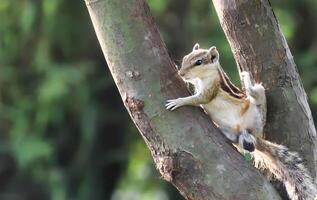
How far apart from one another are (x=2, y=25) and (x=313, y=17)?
1968 mm

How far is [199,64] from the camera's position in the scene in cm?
265

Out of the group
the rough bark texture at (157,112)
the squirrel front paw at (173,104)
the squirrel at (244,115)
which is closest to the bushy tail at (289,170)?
the squirrel at (244,115)

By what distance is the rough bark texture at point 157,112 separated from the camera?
2283mm

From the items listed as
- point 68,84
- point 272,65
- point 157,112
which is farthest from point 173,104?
point 68,84

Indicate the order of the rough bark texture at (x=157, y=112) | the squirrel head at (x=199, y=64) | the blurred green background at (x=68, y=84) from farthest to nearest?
the blurred green background at (x=68, y=84), the squirrel head at (x=199, y=64), the rough bark texture at (x=157, y=112)

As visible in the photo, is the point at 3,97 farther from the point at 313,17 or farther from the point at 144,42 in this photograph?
the point at 144,42

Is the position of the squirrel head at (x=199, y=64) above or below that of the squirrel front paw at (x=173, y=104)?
below

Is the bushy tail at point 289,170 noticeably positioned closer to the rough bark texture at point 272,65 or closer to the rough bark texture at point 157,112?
the rough bark texture at point 272,65

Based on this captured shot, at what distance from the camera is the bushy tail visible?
2.47 m

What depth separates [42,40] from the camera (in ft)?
18.7

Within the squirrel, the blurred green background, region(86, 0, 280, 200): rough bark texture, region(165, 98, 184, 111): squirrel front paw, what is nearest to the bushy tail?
the squirrel

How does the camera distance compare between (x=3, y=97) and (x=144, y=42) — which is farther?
(x=3, y=97)

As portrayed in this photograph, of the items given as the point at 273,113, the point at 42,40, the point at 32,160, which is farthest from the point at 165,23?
the point at 273,113

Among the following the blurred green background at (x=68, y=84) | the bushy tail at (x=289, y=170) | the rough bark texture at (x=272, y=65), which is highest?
the rough bark texture at (x=272, y=65)
